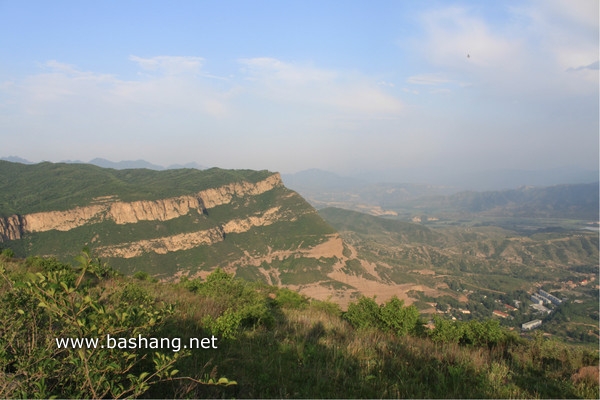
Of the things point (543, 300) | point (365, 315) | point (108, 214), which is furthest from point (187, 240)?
point (543, 300)

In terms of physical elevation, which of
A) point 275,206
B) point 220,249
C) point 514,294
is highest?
point 275,206

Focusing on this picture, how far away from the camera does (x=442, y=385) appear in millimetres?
4121

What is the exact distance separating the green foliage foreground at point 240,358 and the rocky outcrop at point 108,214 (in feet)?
291

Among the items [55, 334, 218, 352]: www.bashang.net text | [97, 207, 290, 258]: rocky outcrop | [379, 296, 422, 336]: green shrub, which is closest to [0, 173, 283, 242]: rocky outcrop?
[97, 207, 290, 258]: rocky outcrop

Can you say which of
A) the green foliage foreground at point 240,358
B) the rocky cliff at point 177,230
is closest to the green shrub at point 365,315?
the green foliage foreground at point 240,358

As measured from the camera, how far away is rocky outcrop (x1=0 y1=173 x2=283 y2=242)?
70.0m

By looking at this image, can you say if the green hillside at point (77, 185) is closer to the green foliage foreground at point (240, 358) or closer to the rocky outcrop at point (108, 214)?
the rocky outcrop at point (108, 214)

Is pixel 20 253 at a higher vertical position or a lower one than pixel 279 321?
lower

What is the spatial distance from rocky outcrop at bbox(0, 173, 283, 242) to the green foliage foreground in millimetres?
88709

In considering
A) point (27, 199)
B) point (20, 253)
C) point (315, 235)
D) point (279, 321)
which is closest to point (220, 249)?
point (315, 235)

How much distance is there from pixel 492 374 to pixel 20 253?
3493 inches

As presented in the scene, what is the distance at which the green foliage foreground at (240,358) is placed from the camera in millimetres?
2203

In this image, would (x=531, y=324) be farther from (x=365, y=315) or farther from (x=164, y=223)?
(x=164, y=223)

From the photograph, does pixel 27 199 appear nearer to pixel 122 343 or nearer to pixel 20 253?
pixel 20 253
